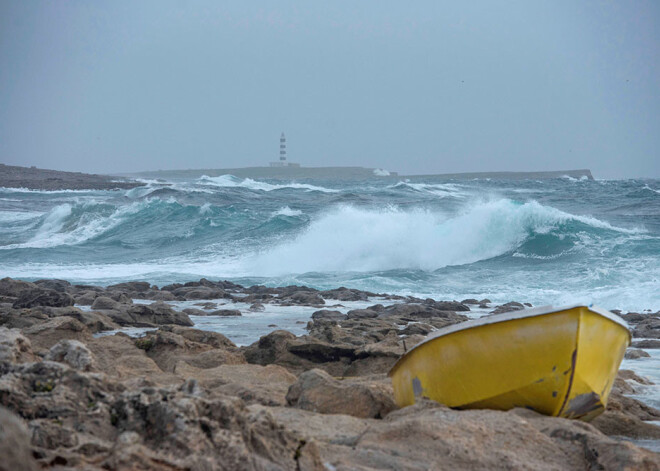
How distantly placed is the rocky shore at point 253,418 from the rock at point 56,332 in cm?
2

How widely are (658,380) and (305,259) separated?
13891 millimetres

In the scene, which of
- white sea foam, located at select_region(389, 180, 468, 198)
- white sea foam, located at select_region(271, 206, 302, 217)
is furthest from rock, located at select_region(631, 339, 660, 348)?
white sea foam, located at select_region(389, 180, 468, 198)

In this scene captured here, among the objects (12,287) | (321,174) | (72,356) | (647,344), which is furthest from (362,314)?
(321,174)

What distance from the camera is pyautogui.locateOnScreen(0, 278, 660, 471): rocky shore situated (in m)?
2.17

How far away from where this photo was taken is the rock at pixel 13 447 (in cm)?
135

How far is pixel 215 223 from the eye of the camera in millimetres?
26297

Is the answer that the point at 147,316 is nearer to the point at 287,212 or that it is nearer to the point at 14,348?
the point at 14,348

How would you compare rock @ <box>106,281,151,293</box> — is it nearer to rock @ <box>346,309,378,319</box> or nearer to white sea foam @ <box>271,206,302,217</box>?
rock @ <box>346,309,378,319</box>

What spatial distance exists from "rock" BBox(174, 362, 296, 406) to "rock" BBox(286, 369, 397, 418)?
6.9 inches

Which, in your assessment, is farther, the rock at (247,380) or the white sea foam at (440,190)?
the white sea foam at (440,190)

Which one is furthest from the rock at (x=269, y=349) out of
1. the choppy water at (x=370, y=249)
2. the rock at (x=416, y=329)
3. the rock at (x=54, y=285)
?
the choppy water at (x=370, y=249)

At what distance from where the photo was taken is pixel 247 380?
185 inches

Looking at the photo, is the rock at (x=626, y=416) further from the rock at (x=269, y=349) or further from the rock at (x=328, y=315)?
the rock at (x=328, y=315)

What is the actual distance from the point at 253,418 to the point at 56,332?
13.1ft
